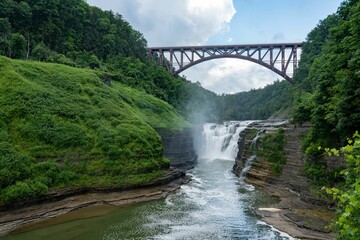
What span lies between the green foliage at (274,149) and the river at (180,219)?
336 cm

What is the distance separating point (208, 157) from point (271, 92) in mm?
70788

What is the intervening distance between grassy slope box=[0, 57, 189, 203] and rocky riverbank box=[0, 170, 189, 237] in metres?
0.70

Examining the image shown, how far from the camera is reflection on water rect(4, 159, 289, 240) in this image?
17.6 metres

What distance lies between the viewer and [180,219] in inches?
807

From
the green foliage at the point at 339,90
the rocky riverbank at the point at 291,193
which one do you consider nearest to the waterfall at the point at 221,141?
the rocky riverbank at the point at 291,193

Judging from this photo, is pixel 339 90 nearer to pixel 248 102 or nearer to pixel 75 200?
pixel 75 200

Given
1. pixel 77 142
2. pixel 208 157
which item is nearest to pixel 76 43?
pixel 208 157

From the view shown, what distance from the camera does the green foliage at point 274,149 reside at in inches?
1191

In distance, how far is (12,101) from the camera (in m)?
27.0

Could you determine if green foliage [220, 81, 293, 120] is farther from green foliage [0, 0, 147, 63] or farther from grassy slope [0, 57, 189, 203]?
grassy slope [0, 57, 189, 203]

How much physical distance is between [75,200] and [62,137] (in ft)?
19.2

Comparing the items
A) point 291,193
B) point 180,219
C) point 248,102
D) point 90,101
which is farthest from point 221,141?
point 248,102

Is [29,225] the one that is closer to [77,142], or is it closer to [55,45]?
[77,142]

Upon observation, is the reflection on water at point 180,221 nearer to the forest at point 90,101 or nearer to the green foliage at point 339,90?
the forest at point 90,101
